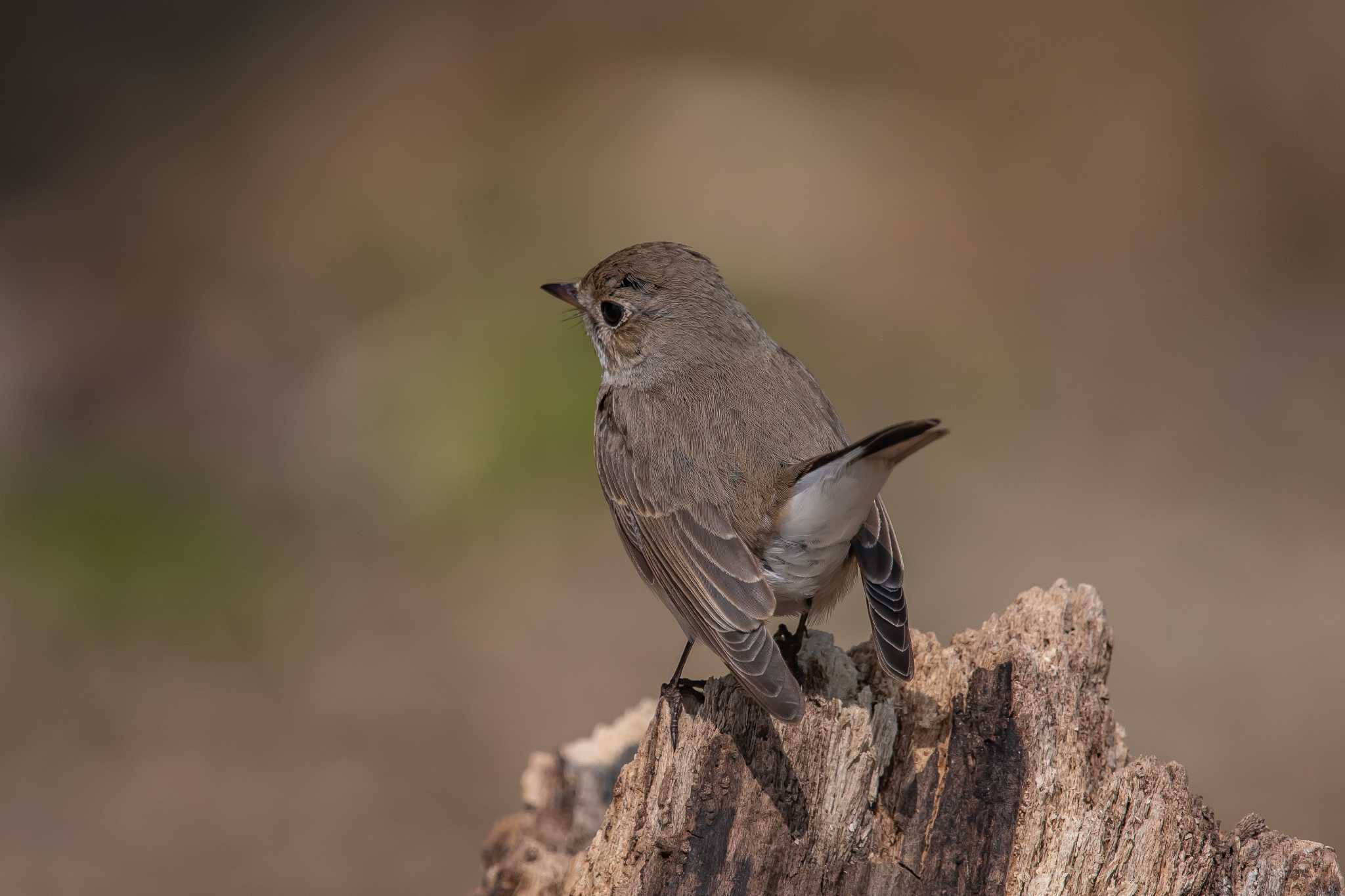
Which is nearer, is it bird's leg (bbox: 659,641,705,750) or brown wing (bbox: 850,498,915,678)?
brown wing (bbox: 850,498,915,678)

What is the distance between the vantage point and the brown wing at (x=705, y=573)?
385 cm

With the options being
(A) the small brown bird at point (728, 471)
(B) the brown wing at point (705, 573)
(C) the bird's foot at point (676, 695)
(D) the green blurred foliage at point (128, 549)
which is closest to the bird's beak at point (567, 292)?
(A) the small brown bird at point (728, 471)

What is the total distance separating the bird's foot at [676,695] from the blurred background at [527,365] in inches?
116

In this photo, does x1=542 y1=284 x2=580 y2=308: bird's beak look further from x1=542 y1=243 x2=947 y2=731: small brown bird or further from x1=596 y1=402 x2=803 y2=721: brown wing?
x1=596 y1=402 x2=803 y2=721: brown wing

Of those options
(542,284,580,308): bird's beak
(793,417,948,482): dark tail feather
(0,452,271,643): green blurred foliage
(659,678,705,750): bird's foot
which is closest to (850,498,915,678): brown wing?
(793,417,948,482): dark tail feather

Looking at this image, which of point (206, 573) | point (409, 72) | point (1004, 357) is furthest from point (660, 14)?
point (206, 573)

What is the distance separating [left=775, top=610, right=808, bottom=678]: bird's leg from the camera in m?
4.62

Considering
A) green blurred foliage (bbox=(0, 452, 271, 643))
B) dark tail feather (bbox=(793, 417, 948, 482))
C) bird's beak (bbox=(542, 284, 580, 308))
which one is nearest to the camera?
dark tail feather (bbox=(793, 417, 948, 482))

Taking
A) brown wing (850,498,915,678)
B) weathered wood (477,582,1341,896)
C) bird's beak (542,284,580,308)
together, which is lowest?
weathered wood (477,582,1341,896)

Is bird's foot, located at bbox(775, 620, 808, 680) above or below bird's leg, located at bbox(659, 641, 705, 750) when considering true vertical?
above

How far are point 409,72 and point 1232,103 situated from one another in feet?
21.7

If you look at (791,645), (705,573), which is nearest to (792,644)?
(791,645)

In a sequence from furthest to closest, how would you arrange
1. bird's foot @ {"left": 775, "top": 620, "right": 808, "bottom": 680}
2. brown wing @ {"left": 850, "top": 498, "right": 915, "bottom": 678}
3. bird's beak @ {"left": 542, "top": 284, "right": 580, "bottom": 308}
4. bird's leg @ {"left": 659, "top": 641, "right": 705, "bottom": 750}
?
bird's beak @ {"left": 542, "top": 284, "right": 580, "bottom": 308}, bird's foot @ {"left": 775, "top": 620, "right": 808, "bottom": 680}, bird's leg @ {"left": 659, "top": 641, "right": 705, "bottom": 750}, brown wing @ {"left": 850, "top": 498, "right": 915, "bottom": 678}

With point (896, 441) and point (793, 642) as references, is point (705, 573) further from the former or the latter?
point (896, 441)
